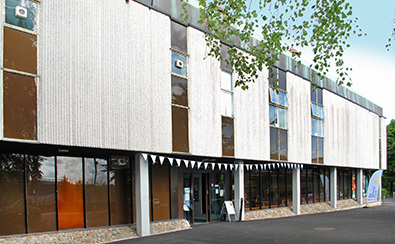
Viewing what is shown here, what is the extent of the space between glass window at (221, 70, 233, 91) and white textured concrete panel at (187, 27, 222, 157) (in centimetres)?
52

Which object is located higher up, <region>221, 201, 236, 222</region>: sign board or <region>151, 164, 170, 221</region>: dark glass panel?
<region>151, 164, 170, 221</region>: dark glass panel

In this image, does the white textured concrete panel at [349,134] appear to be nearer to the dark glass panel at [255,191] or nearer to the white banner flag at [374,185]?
the white banner flag at [374,185]

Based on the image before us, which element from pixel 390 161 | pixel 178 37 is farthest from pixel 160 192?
pixel 390 161

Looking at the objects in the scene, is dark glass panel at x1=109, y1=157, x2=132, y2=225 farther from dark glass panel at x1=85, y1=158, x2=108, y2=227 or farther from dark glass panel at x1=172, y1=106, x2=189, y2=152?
dark glass panel at x1=172, y1=106, x2=189, y2=152

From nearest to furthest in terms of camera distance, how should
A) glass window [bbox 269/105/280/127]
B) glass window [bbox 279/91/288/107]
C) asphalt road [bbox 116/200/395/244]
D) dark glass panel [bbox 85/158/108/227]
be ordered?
asphalt road [bbox 116/200/395/244] < dark glass panel [bbox 85/158/108/227] < glass window [bbox 269/105/280/127] < glass window [bbox 279/91/288/107]

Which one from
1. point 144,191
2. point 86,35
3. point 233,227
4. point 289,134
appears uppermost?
point 86,35

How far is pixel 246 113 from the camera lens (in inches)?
818

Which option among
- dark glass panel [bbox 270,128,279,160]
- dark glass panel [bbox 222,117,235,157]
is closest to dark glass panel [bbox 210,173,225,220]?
dark glass panel [bbox 222,117,235,157]

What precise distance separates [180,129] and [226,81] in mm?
4354

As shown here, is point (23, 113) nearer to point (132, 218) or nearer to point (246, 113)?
point (132, 218)

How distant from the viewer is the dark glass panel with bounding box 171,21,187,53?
1647cm

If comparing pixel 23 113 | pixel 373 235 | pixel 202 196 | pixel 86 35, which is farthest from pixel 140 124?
pixel 373 235

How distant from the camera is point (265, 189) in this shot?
2536 cm

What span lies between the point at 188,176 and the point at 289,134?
7.77 metres
